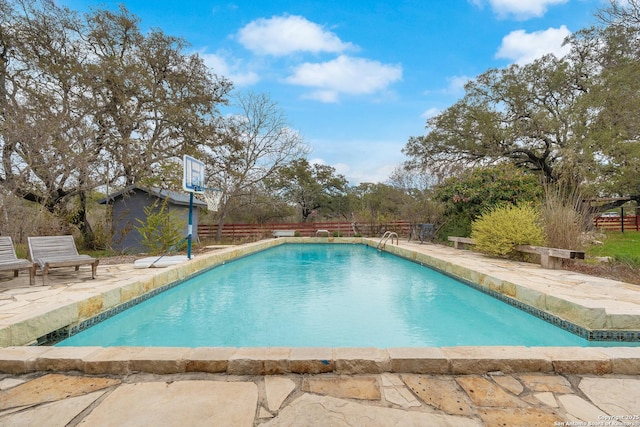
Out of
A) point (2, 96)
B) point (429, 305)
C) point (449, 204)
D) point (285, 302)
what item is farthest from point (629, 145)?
point (2, 96)

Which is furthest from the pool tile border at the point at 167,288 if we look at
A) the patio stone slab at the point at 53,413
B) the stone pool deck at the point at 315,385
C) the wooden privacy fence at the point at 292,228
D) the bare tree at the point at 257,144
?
the wooden privacy fence at the point at 292,228

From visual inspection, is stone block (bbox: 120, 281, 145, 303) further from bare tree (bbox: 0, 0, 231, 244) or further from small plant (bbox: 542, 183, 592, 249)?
small plant (bbox: 542, 183, 592, 249)

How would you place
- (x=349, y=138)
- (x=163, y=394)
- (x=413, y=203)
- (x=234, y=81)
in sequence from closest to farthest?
(x=163, y=394), (x=234, y=81), (x=413, y=203), (x=349, y=138)

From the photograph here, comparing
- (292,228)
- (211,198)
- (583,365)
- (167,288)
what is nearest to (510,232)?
(583,365)

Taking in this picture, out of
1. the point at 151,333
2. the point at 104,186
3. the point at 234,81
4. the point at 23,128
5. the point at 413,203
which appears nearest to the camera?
the point at 151,333

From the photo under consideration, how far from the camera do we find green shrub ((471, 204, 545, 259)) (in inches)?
257

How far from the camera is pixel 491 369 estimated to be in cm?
210

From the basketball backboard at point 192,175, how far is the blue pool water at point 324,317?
2105mm

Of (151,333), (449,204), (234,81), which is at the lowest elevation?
(151,333)

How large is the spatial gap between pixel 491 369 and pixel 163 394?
2.06 m

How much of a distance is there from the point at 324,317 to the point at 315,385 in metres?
2.40

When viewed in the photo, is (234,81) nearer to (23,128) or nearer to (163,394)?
(23,128)

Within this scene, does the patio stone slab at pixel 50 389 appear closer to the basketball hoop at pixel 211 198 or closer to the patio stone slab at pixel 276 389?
the patio stone slab at pixel 276 389

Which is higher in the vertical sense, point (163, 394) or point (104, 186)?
point (104, 186)
